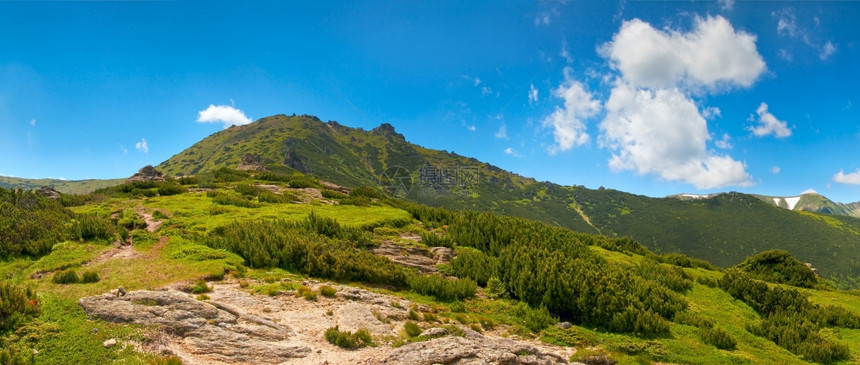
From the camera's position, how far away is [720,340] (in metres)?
13.6

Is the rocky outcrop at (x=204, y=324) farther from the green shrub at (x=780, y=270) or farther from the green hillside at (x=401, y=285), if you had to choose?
the green shrub at (x=780, y=270)

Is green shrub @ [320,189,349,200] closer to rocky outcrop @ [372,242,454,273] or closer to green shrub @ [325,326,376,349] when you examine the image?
rocky outcrop @ [372,242,454,273]

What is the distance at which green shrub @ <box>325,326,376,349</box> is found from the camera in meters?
10.7

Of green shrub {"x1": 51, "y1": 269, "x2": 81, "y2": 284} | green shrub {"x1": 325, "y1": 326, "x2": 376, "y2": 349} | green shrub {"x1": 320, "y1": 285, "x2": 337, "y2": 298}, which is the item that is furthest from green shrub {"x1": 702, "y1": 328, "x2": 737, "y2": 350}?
green shrub {"x1": 51, "y1": 269, "x2": 81, "y2": 284}

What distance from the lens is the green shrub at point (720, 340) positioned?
44.1ft

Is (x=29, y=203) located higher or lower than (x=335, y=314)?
higher

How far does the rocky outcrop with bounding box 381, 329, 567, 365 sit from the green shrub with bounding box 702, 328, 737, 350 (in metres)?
6.92

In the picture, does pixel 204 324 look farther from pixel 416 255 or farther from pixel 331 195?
pixel 331 195

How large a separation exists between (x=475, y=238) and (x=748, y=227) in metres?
214

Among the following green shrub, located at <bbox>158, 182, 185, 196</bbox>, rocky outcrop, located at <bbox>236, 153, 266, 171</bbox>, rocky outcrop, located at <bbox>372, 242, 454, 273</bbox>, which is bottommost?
rocky outcrop, located at <bbox>372, 242, 454, 273</bbox>

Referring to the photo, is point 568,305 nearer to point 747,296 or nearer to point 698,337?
point 698,337

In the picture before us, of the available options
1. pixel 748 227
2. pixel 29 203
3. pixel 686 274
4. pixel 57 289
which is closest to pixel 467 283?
pixel 57 289

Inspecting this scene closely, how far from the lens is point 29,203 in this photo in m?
22.2

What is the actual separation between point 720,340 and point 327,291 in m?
14.4
